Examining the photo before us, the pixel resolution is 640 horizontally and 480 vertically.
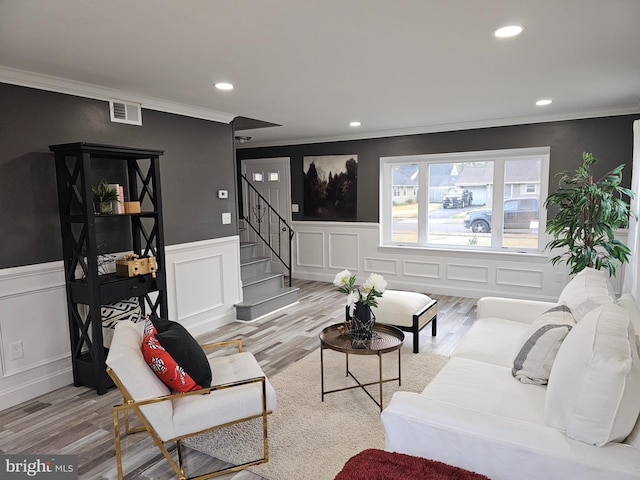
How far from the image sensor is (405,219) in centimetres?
684

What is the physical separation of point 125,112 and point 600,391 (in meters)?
4.09

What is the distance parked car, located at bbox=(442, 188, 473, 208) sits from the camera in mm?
6263

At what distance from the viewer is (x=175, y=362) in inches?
90.6

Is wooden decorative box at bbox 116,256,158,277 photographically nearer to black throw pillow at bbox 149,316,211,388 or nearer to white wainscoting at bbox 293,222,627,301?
black throw pillow at bbox 149,316,211,388

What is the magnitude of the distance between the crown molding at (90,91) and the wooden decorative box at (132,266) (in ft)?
4.72

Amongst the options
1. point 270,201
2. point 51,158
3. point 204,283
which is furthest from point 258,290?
point 51,158

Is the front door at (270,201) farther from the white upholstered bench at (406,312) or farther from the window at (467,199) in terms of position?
the white upholstered bench at (406,312)

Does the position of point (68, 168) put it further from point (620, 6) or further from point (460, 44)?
point (620, 6)

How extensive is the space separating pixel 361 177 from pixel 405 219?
0.99 m

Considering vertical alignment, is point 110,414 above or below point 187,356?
below

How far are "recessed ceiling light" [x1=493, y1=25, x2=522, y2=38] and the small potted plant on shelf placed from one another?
304 cm

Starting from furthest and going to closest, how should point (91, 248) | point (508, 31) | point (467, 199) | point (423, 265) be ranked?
point (423, 265) < point (467, 199) < point (91, 248) < point (508, 31)

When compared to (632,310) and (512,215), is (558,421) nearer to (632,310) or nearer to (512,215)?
(632,310)

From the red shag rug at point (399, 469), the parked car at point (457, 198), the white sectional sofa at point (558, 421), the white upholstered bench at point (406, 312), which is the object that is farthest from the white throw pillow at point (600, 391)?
the parked car at point (457, 198)
